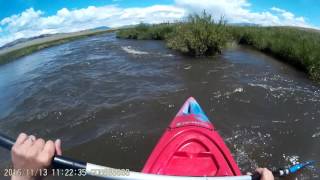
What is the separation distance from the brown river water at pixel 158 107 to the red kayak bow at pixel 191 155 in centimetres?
157

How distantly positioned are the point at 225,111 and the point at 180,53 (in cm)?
989

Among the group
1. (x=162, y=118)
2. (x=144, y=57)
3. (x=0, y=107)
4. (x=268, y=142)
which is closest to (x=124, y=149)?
(x=162, y=118)

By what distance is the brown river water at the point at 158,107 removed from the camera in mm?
6546

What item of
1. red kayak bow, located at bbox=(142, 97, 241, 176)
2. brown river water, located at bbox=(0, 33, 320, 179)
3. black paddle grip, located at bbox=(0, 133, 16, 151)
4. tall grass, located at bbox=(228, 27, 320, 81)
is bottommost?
brown river water, located at bbox=(0, 33, 320, 179)

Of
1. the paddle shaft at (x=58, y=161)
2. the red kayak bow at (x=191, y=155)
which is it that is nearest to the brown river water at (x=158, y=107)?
the red kayak bow at (x=191, y=155)

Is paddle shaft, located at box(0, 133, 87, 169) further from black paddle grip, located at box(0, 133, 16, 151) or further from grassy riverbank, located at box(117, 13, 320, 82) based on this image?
grassy riverbank, located at box(117, 13, 320, 82)

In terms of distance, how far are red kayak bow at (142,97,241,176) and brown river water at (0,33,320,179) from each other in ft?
5.13

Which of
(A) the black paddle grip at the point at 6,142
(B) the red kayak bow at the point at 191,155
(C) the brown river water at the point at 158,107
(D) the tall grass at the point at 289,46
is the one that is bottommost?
(C) the brown river water at the point at 158,107

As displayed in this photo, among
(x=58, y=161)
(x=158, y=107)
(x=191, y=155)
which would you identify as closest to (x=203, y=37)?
(x=158, y=107)

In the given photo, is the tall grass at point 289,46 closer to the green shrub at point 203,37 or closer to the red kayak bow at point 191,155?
the green shrub at point 203,37

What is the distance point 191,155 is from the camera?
4168 millimetres

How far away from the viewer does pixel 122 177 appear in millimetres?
1943

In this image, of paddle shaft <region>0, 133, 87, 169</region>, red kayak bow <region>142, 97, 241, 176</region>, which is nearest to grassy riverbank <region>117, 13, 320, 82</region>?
red kayak bow <region>142, 97, 241, 176</region>

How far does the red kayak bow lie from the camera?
12.9 ft
